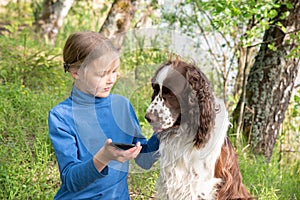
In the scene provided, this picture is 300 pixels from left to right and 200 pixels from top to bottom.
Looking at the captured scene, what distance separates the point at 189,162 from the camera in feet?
9.84

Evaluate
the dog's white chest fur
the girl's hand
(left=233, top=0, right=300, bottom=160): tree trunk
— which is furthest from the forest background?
the girl's hand

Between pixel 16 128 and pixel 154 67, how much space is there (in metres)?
2.39

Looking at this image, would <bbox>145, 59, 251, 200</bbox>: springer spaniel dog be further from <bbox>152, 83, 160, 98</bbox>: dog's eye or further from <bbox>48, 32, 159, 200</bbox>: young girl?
<bbox>48, 32, 159, 200</bbox>: young girl

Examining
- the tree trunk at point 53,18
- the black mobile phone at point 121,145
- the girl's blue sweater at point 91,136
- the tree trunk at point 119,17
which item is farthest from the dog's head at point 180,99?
the tree trunk at point 53,18

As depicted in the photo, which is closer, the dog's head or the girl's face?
the dog's head

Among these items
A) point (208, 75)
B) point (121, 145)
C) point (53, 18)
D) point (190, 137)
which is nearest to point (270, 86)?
point (208, 75)

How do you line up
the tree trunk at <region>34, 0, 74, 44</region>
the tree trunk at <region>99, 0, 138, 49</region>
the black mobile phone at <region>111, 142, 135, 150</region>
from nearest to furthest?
the black mobile phone at <region>111, 142, 135, 150</region> → the tree trunk at <region>99, 0, 138, 49</region> → the tree trunk at <region>34, 0, 74, 44</region>

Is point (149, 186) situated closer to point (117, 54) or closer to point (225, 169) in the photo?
point (225, 169)

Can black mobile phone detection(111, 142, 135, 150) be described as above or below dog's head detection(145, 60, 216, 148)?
below

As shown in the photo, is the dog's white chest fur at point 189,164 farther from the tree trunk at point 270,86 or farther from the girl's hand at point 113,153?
the tree trunk at point 270,86

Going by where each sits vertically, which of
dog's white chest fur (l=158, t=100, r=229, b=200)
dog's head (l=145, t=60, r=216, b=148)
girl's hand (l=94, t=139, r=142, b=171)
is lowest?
dog's white chest fur (l=158, t=100, r=229, b=200)

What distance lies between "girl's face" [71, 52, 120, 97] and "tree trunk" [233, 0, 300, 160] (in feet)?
8.37

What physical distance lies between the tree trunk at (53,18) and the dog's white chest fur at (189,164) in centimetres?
500

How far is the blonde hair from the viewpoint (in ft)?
9.36
